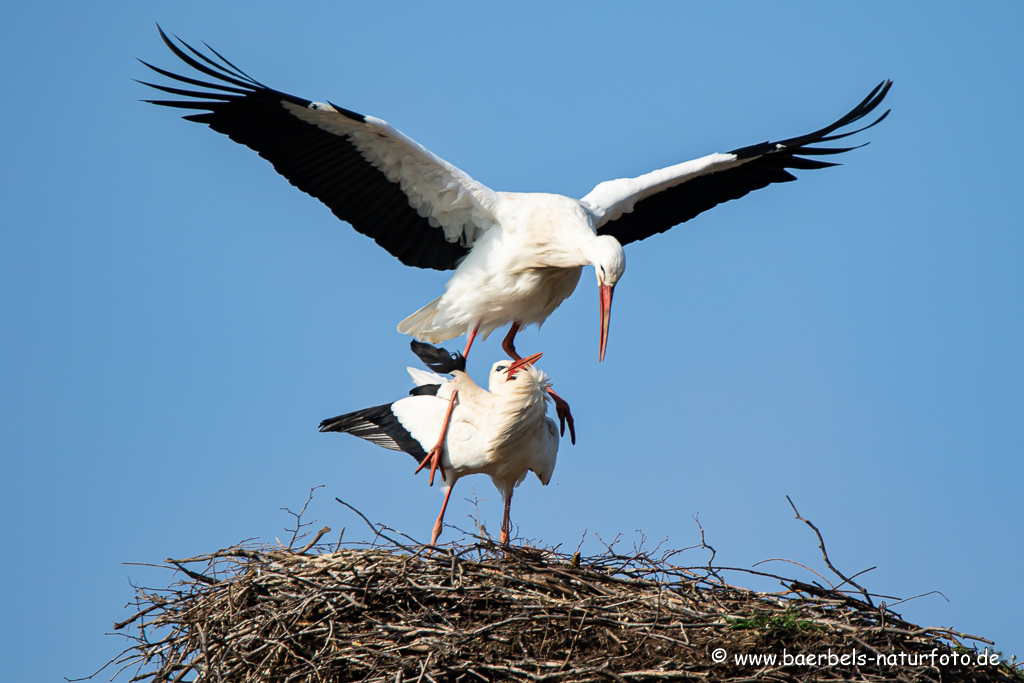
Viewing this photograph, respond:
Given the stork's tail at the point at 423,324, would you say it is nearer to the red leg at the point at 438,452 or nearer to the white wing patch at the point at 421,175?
the white wing patch at the point at 421,175

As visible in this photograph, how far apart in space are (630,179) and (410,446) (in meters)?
2.52

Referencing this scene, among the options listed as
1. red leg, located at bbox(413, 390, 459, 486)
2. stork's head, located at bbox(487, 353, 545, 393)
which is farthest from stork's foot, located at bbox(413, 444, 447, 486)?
stork's head, located at bbox(487, 353, 545, 393)

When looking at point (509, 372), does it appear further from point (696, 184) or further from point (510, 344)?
point (696, 184)

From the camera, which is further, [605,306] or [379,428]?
[379,428]

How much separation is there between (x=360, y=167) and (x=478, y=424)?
1830 mm

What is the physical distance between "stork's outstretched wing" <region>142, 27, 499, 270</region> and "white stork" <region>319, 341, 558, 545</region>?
0.82 m

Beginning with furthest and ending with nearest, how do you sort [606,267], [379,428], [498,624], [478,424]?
1. [379,428]
2. [478,424]
3. [606,267]
4. [498,624]

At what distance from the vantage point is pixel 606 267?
19.9 feet

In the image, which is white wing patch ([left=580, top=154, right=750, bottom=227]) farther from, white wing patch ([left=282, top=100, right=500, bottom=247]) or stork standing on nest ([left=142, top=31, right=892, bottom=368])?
white wing patch ([left=282, top=100, right=500, bottom=247])

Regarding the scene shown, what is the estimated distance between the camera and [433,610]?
4.94 m

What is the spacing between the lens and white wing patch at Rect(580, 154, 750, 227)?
726 centimetres

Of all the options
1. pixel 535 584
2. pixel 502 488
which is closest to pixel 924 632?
pixel 535 584

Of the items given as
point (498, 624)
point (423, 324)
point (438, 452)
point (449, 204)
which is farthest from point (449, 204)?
point (498, 624)

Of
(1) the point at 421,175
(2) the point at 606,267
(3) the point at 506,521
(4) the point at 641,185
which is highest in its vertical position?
(4) the point at 641,185
